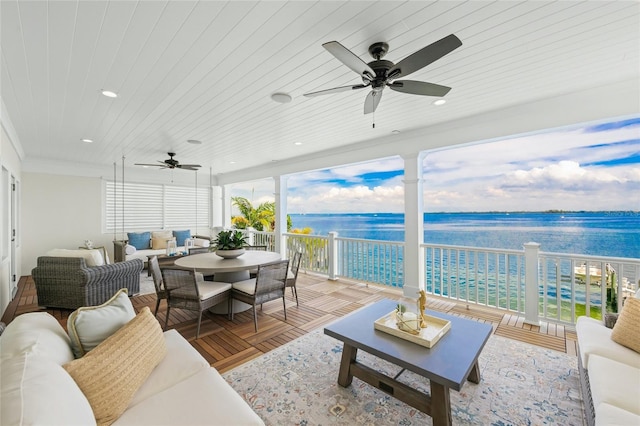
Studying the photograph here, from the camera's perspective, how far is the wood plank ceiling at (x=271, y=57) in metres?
1.72

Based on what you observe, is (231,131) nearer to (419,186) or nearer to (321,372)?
(419,186)

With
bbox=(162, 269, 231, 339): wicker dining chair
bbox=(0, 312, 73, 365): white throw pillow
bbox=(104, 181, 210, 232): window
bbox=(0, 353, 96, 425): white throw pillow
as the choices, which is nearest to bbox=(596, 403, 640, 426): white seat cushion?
bbox=(0, 353, 96, 425): white throw pillow

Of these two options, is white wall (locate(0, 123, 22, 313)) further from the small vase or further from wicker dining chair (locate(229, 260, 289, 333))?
wicker dining chair (locate(229, 260, 289, 333))

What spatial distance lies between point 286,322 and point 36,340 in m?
2.50

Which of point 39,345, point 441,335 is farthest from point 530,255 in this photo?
point 39,345

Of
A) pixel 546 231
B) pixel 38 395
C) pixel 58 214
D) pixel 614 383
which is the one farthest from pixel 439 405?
pixel 58 214

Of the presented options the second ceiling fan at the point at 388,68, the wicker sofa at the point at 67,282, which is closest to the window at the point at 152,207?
the wicker sofa at the point at 67,282

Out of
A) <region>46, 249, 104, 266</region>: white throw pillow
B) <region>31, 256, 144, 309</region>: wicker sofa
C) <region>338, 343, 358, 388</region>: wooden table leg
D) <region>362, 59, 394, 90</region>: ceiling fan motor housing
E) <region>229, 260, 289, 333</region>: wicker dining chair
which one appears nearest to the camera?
<region>362, 59, 394, 90</region>: ceiling fan motor housing

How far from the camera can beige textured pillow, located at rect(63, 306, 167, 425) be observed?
117 cm

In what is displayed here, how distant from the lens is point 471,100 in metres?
3.13

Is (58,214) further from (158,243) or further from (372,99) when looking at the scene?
(372,99)

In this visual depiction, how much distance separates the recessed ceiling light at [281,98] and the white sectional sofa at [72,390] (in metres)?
2.45

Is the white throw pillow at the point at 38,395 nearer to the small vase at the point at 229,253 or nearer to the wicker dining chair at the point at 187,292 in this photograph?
the wicker dining chair at the point at 187,292

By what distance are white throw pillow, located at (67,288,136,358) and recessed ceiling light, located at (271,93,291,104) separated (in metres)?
2.40
